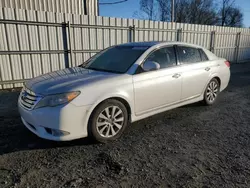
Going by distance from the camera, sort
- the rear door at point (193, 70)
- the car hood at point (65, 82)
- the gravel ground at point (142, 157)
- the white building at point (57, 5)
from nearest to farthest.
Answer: the gravel ground at point (142, 157) < the car hood at point (65, 82) < the rear door at point (193, 70) < the white building at point (57, 5)

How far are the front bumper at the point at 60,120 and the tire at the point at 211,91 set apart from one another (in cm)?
318

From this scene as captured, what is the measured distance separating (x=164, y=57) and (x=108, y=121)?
5.57ft

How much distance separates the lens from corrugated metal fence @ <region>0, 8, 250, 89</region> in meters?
6.15

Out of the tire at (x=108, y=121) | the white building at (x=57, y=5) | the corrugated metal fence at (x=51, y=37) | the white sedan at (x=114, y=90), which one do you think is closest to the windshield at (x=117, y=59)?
the white sedan at (x=114, y=90)

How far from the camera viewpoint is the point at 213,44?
40.4 ft

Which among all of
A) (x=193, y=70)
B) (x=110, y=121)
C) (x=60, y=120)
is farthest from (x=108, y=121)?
(x=193, y=70)

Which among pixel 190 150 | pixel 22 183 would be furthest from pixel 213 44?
pixel 22 183

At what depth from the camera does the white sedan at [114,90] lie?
2760 millimetres

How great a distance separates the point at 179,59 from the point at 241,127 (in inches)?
68.7

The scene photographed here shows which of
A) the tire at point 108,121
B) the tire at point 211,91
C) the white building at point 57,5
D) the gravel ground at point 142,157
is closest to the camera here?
the gravel ground at point 142,157

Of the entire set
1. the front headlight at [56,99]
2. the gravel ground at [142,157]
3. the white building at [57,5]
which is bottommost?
the gravel ground at [142,157]

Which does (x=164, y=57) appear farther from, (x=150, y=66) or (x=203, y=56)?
(x=203, y=56)

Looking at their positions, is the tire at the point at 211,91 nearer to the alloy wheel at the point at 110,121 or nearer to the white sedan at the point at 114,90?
the white sedan at the point at 114,90

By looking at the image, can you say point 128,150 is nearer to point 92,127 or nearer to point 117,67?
point 92,127
